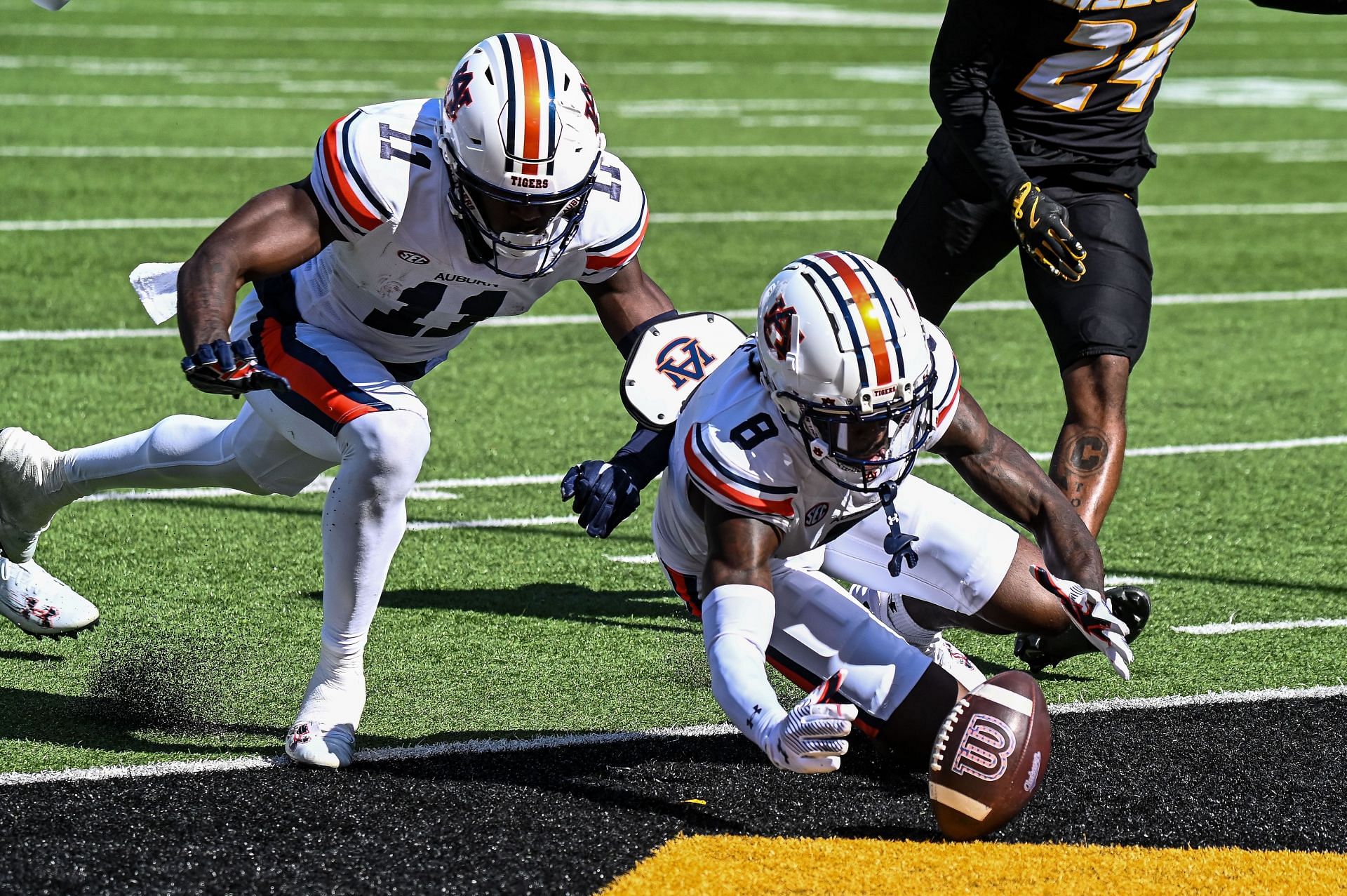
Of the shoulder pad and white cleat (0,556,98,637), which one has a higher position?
the shoulder pad

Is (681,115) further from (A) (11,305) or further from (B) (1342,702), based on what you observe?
(B) (1342,702)

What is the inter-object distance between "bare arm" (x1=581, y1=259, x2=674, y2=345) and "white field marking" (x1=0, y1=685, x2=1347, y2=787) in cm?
101

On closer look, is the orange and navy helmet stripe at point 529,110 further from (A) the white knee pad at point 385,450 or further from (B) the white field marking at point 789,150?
(B) the white field marking at point 789,150

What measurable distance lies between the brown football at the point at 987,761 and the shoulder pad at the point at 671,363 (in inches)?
40.5

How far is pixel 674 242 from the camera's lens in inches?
437

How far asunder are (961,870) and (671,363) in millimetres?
1454

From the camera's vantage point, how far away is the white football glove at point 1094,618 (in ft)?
12.7

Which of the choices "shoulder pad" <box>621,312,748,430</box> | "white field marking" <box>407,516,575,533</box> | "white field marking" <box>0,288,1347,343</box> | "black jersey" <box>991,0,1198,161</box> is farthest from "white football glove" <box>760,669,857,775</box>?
"white field marking" <box>0,288,1347,343</box>

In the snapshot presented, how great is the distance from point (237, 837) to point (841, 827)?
1249 millimetres

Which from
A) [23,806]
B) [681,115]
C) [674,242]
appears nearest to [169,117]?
[681,115]

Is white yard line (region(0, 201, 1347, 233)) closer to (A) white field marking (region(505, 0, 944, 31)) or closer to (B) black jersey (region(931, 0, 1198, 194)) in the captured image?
(B) black jersey (region(931, 0, 1198, 194))

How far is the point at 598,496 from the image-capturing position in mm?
4016

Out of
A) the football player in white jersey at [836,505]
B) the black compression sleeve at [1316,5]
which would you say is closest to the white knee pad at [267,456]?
the football player in white jersey at [836,505]

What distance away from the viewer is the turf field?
14.9ft
